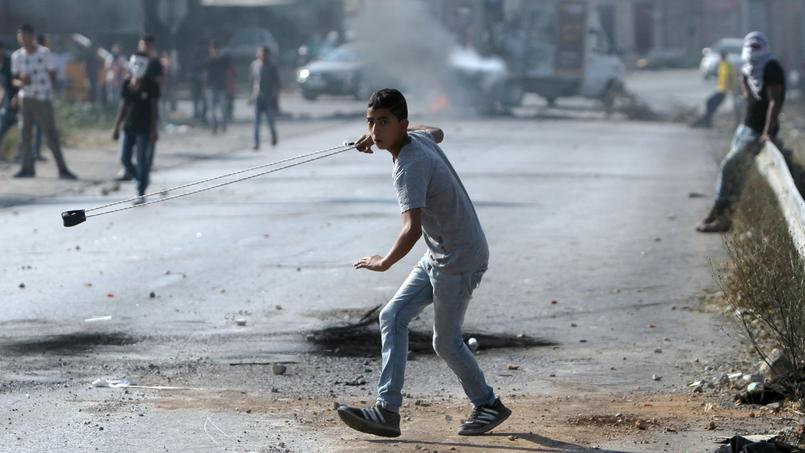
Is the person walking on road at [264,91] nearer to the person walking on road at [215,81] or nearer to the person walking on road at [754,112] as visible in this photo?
the person walking on road at [215,81]

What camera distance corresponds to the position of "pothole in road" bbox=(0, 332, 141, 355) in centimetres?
809

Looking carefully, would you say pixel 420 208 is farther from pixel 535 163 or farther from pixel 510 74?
pixel 510 74

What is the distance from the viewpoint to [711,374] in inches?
300

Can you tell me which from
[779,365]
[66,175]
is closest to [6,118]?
[66,175]

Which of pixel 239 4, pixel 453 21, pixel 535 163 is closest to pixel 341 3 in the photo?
pixel 239 4

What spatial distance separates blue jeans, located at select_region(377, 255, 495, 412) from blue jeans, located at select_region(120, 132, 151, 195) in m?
10.4

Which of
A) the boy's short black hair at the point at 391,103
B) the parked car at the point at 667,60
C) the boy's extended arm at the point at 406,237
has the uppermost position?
the boy's short black hair at the point at 391,103

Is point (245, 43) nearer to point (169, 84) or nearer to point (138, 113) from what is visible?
point (169, 84)

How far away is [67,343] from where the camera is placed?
833 centimetres

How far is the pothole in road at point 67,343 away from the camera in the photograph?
8.09m

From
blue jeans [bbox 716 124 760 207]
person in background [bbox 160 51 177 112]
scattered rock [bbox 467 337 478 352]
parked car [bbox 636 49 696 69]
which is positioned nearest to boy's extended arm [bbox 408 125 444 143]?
scattered rock [bbox 467 337 478 352]

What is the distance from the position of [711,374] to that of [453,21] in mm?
32345

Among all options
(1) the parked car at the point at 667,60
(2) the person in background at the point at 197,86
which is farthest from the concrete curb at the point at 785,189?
(1) the parked car at the point at 667,60

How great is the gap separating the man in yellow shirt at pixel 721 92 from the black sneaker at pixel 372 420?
26.7m
